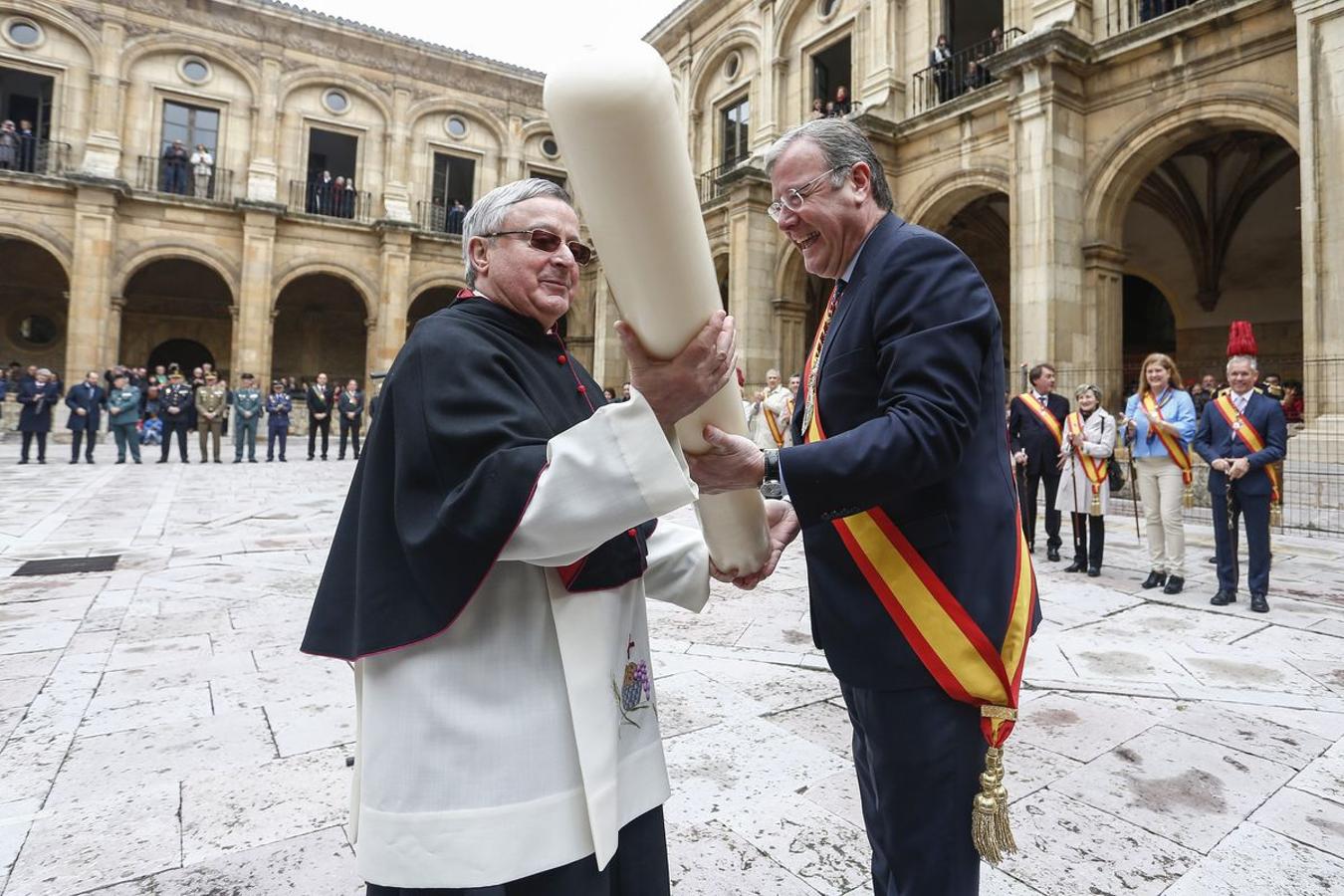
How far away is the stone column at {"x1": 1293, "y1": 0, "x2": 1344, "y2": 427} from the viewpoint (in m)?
8.68

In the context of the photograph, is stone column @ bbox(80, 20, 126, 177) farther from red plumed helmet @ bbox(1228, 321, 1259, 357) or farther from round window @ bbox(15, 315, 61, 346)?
red plumed helmet @ bbox(1228, 321, 1259, 357)

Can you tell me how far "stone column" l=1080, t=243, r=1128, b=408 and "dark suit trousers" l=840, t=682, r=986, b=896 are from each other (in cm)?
1178

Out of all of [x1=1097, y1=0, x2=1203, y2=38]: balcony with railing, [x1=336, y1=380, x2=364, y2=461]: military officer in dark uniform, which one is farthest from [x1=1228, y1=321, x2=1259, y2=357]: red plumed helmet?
[x1=336, y1=380, x2=364, y2=461]: military officer in dark uniform

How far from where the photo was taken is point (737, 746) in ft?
9.54

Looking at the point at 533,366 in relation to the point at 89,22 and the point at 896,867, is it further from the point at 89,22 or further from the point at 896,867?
the point at 89,22

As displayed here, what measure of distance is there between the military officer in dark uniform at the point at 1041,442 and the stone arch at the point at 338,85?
2409 cm

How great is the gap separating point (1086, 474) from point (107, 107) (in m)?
26.5

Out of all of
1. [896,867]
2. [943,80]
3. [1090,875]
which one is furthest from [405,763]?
[943,80]

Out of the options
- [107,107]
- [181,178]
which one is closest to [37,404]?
[181,178]

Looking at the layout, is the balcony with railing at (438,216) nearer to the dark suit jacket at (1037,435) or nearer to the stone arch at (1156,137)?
the stone arch at (1156,137)

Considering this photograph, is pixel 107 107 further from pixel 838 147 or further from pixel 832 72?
pixel 838 147

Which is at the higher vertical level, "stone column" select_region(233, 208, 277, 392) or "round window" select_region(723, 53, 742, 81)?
"round window" select_region(723, 53, 742, 81)

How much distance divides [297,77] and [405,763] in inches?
1093

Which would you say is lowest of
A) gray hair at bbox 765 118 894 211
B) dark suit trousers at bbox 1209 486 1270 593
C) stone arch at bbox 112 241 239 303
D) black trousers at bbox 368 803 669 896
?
black trousers at bbox 368 803 669 896
